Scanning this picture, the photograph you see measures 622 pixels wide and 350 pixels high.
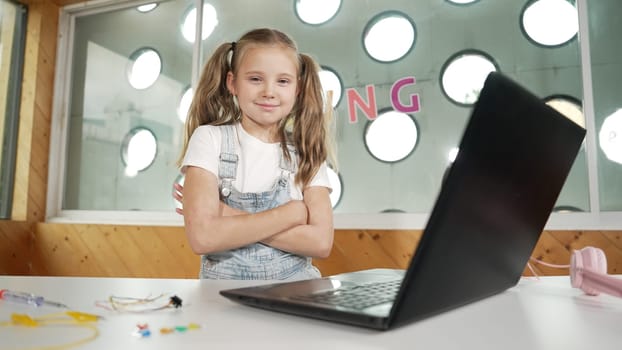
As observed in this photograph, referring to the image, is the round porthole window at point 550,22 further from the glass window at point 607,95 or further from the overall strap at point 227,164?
the overall strap at point 227,164

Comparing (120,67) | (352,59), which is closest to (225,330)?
(352,59)

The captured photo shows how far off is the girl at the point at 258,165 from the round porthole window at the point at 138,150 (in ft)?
5.70

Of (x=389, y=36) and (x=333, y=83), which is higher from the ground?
(x=389, y=36)

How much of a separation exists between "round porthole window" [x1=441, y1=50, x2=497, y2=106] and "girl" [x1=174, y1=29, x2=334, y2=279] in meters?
1.06

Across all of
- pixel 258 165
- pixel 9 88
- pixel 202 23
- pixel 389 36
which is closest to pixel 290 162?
pixel 258 165

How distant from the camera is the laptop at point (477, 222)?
13.9 inches

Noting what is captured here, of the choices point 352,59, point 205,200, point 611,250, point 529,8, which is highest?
point 529,8

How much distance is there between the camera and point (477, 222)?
1.32 feet

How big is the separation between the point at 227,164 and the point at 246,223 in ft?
0.77

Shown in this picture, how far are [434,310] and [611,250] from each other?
183 cm

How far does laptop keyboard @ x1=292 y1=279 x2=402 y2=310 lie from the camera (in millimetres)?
447

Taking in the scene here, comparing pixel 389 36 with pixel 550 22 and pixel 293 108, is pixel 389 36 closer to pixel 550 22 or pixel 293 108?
pixel 550 22

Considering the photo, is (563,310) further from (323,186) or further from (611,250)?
(611,250)

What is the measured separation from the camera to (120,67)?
310 centimetres
